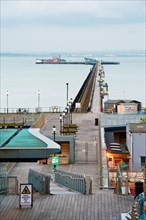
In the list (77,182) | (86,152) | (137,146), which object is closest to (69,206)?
(77,182)

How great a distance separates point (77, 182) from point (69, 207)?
2.56 metres

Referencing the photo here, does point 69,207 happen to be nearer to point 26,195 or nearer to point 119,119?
point 26,195

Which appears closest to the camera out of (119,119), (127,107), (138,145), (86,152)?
(86,152)

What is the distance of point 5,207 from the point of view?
17453 mm

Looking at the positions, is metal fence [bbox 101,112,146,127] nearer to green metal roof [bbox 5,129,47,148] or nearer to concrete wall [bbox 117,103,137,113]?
concrete wall [bbox 117,103,137,113]

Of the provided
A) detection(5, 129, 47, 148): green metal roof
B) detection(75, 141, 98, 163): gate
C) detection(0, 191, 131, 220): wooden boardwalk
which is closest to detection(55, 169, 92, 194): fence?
detection(0, 191, 131, 220): wooden boardwalk

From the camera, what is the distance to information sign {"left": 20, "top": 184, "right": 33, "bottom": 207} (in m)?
17.2

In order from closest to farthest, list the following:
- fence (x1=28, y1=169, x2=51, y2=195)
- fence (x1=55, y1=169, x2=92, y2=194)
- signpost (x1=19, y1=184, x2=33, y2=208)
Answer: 1. signpost (x1=19, y1=184, x2=33, y2=208)
2. fence (x1=28, y1=169, x2=51, y2=195)
3. fence (x1=55, y1=169, x2=92, y2=194)

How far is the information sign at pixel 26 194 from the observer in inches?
677

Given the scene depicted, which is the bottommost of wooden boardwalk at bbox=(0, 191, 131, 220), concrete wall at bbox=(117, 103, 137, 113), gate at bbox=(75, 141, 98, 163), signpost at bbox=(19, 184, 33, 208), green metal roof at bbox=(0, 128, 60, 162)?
wooden boardwalk at bbox=(0, 191, 131, 220)

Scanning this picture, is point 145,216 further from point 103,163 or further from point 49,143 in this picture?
point 103,163

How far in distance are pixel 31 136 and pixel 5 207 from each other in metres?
2.66

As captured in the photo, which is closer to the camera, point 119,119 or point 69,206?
point 69,206

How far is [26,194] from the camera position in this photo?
17266mm
